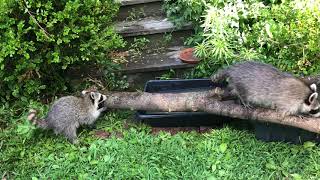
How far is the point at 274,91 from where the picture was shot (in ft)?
14.7

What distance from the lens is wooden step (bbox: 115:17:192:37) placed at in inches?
255

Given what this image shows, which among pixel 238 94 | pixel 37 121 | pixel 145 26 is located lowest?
pixel 37 121

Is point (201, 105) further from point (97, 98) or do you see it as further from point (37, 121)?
point (37, 121)

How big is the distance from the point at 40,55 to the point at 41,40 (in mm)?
284

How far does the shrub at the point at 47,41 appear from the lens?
192 inches

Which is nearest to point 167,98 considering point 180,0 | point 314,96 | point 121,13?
point 314,96

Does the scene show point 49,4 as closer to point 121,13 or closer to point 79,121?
point 79,121

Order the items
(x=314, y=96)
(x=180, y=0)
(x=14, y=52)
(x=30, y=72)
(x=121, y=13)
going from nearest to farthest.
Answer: (x=314, y=96)
(x=14, y=52)
(x=30, y=72)
(x=180, y=0)
(x=121, y=13)

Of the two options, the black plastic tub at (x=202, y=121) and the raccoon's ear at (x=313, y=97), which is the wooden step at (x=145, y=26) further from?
the raccoon's ear at (x=313, y=97)

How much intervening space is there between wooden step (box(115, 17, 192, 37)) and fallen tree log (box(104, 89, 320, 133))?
1.52 m

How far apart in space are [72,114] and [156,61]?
1.59m

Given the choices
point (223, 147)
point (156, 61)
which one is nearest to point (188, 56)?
point (156, 61)

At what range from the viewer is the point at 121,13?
701 centimetres

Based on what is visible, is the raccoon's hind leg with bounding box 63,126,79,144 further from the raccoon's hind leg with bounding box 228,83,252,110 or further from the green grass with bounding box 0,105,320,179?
the raccoon's hind leg with bounding box 228,83,252,110
